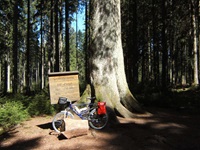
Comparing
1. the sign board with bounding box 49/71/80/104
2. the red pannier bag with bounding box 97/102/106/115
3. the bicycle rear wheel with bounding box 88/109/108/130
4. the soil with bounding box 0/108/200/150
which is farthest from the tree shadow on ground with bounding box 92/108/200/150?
the sign board with bounding box 49/71/80/104

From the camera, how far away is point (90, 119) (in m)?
6.34

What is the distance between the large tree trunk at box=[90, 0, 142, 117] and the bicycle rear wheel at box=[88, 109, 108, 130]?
0.85 metres

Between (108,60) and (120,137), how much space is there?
110 inches

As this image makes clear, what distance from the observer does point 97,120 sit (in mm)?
6359

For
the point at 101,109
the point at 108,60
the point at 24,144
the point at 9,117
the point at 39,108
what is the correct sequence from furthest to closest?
the point at 39,108
the point at 108,60
the point at 9,117
the point at 101,109
the point at 24,144

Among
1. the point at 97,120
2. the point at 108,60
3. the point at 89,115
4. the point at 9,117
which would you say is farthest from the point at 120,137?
the point at 9,117

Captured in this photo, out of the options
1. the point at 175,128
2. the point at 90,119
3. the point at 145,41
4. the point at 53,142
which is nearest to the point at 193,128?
the point at 175,128

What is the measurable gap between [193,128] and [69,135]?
145 inches

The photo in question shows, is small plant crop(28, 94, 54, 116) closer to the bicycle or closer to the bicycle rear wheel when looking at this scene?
the bicycle

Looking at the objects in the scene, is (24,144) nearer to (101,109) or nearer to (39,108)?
(101,109)

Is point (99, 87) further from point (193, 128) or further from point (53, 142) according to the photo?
point (193, 128)

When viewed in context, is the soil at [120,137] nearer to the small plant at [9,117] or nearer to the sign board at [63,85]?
the small plant at [9,117]

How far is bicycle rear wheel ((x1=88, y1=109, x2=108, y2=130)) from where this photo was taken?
6.34 metres

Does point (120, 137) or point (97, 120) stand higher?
point (97, 120)
